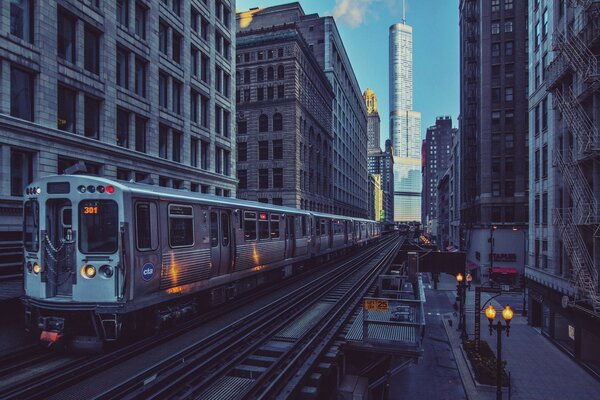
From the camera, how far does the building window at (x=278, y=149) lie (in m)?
57.7

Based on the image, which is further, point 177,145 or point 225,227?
point 177,145

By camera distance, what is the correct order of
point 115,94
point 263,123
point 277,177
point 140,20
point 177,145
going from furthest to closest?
1. point 263,123
2. point 277,177
3. point 177,145
4. point 140,20
5. point 115,94

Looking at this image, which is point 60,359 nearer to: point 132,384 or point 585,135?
point 132,384

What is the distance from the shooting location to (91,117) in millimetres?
23047

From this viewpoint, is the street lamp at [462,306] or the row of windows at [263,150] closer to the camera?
the street lamp at [462,306]

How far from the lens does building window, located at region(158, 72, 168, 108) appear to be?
2958 cm

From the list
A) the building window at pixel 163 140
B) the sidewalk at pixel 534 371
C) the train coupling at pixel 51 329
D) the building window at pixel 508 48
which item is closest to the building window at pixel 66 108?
the building window at pixel 163 140

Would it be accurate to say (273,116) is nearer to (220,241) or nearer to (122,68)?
(122,68)

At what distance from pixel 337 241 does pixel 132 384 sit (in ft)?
101

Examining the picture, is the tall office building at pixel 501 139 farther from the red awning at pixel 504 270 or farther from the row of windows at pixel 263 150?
the row of windows at pixel 263 150

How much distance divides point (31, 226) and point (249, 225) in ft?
27.3

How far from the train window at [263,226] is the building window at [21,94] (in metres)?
11.5

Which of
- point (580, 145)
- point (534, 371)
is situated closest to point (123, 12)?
point (580, 145)

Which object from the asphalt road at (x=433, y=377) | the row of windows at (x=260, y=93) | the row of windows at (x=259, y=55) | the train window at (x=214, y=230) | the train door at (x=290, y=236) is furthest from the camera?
the row of windows at (x=260, y=93)
